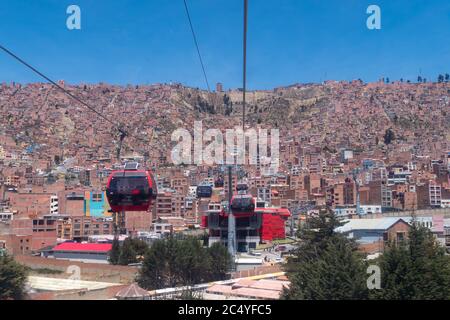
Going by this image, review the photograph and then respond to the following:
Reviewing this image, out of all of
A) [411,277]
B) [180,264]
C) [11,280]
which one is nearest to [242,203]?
[180,264]

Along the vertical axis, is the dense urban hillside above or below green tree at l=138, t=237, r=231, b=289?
above

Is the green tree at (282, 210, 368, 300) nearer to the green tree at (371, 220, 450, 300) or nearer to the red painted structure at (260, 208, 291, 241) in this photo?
the green tree at (371, 220, 450, 300)

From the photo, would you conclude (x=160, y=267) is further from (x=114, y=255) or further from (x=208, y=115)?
(x=208, y=115)

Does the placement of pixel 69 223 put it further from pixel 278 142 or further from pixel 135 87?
pixel 135 87

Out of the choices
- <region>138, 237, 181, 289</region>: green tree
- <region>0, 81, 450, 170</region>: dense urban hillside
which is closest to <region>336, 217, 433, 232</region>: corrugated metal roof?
<region>138, 237, 181, 289</region>: green tree

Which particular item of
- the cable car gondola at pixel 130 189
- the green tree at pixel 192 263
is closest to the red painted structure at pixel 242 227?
the green tree at pixel 192 263
